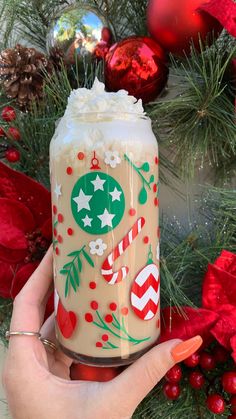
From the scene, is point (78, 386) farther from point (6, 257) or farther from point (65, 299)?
point (6, 257)

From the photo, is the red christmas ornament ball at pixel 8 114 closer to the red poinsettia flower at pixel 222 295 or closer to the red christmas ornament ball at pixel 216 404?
the red poinsettia flower at pixel 222 295

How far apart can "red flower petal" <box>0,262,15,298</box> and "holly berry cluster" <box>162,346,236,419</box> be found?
0.25 meters

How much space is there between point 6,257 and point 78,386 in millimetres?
214

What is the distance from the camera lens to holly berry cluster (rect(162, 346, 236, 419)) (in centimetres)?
49

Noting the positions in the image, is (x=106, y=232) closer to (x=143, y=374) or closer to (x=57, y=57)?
(x=143, y=374)

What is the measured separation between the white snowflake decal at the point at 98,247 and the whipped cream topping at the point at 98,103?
13 cm

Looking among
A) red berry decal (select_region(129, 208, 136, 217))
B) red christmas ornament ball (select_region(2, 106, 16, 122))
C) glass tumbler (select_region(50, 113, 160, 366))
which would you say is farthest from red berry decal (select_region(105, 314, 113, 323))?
red christmas ornament ball (select_region(2, 106, 16, 122))

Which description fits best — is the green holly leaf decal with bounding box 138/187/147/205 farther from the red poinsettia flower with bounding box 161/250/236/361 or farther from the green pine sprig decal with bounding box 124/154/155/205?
the red poinsettia flower with bounding box 161/250/236/361

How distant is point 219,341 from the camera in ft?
1.62

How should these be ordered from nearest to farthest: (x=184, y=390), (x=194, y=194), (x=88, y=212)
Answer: (x=88, y=212) → (x=184, y=390) → (x=194, y=194)

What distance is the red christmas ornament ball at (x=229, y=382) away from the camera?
48cm

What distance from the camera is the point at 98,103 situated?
437mm

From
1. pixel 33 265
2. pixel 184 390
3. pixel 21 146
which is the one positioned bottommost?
pixel 184 390

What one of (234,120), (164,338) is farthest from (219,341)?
(234,120)
